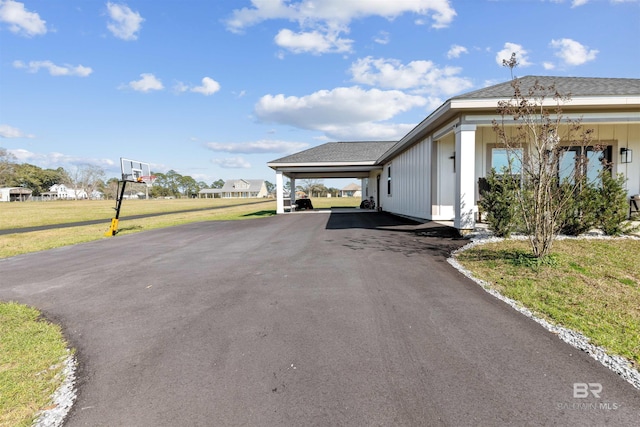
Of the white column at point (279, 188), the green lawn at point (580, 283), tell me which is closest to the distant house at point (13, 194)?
the white column at point (279, 188)

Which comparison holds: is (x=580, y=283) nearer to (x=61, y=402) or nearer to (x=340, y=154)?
(x=61, y=402)

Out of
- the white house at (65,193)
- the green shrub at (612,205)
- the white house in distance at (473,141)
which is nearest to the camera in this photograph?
the green shrub at (612,205)

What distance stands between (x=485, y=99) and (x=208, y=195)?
11028 centimetres

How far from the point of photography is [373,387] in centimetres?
242

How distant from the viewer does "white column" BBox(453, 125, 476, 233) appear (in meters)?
8.40

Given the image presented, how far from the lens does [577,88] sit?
8.45 m

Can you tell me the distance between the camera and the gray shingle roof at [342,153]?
21.1 m

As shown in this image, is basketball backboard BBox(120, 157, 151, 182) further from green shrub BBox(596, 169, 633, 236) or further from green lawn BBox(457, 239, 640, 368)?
green shrub BBox(596, 169, 633, 236)

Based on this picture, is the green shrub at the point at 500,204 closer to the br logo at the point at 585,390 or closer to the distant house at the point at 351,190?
the br logo at the point at 585,390

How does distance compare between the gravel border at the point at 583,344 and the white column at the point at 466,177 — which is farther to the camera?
the white column at the point at 466,177

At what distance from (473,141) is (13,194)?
329 feet

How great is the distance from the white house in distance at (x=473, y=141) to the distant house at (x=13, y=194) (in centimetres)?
9150

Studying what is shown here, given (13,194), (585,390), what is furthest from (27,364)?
(13,194)

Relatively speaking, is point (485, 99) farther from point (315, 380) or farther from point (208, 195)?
point (208, 195)
